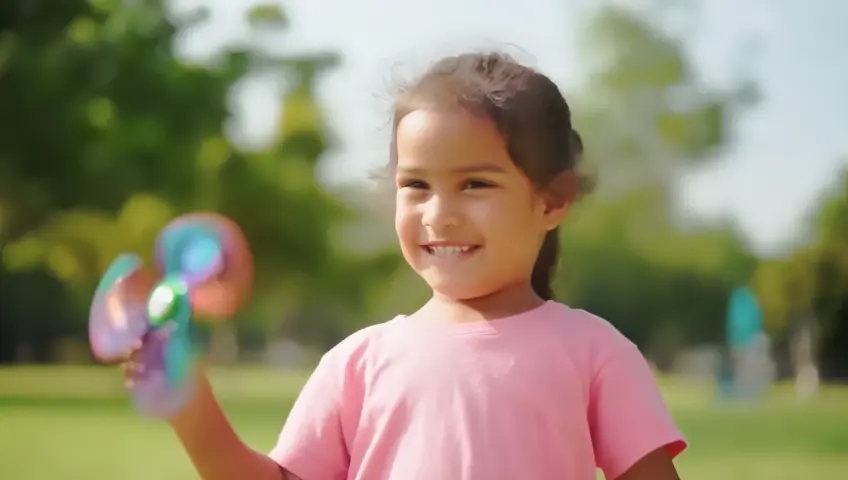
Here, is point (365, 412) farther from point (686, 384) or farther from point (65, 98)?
point (65, 98)

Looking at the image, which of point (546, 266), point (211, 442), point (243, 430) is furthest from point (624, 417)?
point (243, 430)

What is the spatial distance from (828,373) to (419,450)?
7.62ft

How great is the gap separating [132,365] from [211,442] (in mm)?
105

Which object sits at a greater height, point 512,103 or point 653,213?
point 512,103

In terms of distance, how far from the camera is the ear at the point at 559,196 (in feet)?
2.82

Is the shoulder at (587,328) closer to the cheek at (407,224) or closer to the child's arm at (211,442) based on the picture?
the cheek at (407,224)

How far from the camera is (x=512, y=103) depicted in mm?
825

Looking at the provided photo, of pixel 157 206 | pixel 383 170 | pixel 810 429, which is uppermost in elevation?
pixel 383 170

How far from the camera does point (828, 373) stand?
114 inches

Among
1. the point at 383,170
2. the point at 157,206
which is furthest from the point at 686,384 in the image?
the point at 383,170

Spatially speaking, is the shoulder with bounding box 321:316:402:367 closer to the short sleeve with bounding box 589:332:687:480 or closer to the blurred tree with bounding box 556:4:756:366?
the short sleeve with bounding box 589:332:687:480

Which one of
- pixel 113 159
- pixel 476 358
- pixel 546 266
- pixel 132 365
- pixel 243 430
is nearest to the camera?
pixel 132 365

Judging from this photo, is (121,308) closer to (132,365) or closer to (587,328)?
(132,365)

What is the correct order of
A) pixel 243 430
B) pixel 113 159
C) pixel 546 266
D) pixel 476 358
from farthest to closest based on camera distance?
pixel 113 159, pixel 243 430, pixel 546 266, pixel 476 358
